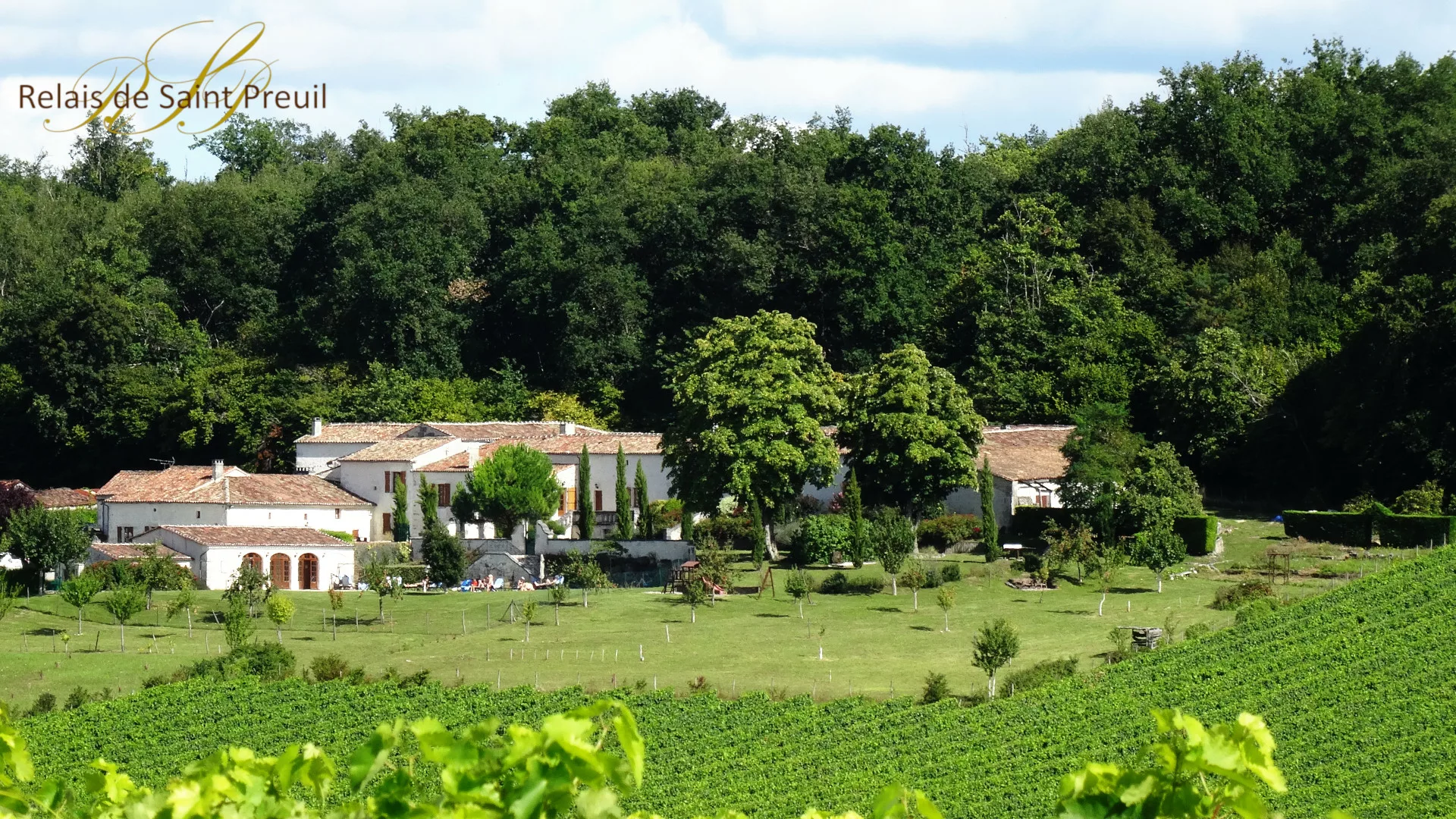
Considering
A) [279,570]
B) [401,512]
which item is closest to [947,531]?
[401,512]

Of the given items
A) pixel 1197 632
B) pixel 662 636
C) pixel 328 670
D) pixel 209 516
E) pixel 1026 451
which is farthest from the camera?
pixel 1026 451

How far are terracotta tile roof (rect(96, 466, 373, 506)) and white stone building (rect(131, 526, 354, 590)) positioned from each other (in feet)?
10.7

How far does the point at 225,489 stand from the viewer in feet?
210

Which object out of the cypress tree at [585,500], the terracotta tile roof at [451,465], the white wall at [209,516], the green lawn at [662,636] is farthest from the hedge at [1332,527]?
the white wall at [209,516]

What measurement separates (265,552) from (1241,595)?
106 feet

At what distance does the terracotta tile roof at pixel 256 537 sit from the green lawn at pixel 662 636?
2.79m

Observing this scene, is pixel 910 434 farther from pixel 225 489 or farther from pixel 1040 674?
pixel 225 489

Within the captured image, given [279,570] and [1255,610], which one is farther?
[279,570]

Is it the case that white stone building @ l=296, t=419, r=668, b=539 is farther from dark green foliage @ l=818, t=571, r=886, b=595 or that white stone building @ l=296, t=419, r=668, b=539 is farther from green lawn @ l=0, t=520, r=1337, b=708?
dark green foliage @ l=818, t=571, r=886, b=595

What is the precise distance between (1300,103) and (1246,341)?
17192 mm

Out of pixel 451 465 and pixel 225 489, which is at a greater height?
pixel 451 465

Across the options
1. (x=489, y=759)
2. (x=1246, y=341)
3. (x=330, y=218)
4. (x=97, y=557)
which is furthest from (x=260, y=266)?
(x=489, y=759)

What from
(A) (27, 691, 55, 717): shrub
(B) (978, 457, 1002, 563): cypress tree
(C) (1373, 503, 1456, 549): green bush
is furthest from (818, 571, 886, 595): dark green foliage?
(A) (27, 691, 55, 717): shrub

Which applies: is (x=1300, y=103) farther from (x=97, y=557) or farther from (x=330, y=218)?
(x=97, y=557)
